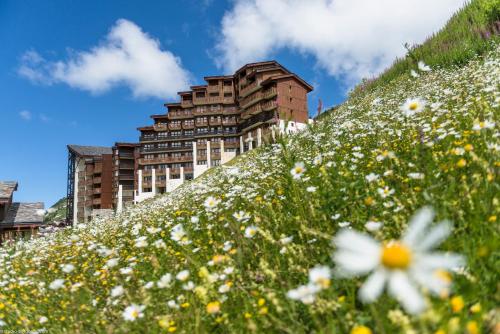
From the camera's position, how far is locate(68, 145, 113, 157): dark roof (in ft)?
276

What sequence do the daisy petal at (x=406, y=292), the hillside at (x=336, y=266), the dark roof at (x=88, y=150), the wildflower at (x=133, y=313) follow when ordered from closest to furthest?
the daisy petal at (x=406, y=292), the hillside at (x=336, y=266), the wildflower at (x=133, y=313), the dark roof at (x=88, y=150)

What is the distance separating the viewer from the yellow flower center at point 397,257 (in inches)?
36.9

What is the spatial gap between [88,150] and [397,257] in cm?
9391

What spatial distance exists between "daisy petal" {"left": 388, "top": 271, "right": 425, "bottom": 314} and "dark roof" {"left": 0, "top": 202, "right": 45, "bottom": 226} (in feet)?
126

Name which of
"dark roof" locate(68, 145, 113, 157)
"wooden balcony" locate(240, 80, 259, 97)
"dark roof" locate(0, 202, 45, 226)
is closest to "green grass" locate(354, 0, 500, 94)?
"dark roof" locate(0, 202, 45, 226)

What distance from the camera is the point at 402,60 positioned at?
23.5 metres

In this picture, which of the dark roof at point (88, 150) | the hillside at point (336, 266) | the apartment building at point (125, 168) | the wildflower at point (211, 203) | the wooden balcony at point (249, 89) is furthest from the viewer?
the dark roof at point (88, 150)

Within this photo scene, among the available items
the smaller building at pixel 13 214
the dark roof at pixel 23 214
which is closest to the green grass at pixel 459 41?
the smaller building at pixel 13 214

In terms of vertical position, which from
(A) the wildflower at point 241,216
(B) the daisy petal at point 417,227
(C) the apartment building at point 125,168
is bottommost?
(B) the daisy petal at point 417,227

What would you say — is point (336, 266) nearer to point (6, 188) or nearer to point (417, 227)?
point (417, 227)

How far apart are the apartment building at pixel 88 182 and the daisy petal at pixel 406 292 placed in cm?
8289

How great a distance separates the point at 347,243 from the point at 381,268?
13 cm

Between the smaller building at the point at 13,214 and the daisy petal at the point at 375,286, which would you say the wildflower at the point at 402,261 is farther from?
the smaller building at the point at 13,214

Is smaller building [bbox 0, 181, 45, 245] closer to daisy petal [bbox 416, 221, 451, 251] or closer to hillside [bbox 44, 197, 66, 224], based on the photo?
hillside [bbox 44, 197, 66, 224]
